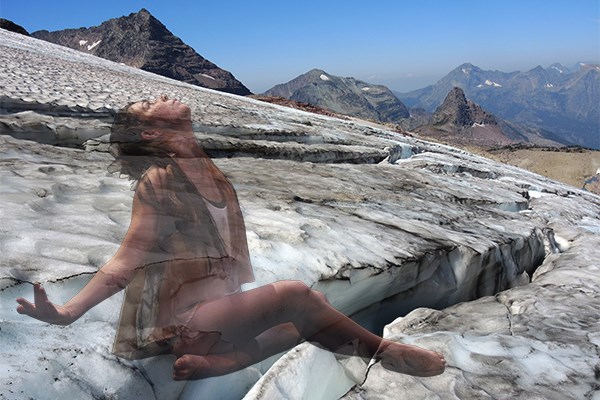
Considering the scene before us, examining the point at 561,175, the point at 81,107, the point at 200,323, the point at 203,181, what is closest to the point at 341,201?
the point at 203,181

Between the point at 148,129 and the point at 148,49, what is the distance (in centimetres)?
18792

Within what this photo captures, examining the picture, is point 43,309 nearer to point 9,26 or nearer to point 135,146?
point 135,146

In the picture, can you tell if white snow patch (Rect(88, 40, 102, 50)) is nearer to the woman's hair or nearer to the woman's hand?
the woman's hair

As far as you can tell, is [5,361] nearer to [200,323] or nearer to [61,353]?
[61,353]

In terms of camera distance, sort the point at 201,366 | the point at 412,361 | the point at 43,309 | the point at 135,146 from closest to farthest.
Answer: the point at 43,309 < the point at 201,366 < the point at 135,146 < the point at 412,361

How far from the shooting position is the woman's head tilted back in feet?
10.3

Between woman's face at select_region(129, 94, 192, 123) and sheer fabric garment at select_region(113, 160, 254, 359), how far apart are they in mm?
341

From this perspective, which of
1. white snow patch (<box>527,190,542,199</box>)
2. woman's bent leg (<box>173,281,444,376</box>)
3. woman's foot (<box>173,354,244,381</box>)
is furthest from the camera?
white snow patch (<box>527,190,542,199</box>)

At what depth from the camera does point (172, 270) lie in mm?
→ 2863

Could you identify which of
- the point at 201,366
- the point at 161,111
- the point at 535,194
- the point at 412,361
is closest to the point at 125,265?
the point at 201,366

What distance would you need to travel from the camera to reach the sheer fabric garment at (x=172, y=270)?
2781 millimetres

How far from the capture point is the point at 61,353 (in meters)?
2.55

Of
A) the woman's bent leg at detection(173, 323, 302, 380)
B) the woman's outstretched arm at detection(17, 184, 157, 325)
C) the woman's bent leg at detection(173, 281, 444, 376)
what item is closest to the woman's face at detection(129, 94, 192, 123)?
the woman's outstretched arm at detection(17, 184, 157, 325)

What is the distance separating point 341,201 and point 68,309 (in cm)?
Result: 449
